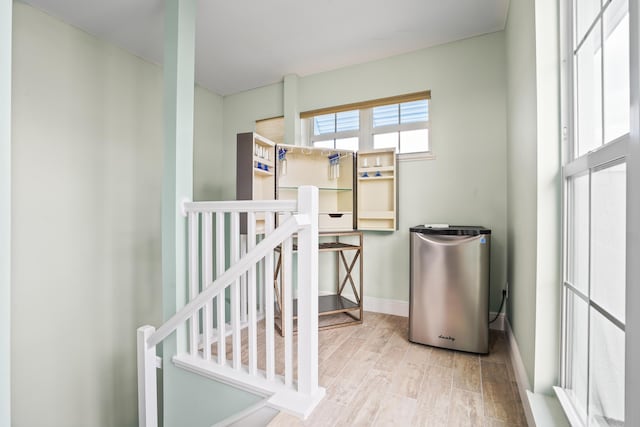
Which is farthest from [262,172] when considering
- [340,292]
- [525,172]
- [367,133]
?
[525,172]

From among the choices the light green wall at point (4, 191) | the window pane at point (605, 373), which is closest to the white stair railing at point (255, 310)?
the light green wall at point (4, 191)

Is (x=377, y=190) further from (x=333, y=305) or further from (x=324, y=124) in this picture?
(x=333, y=305)

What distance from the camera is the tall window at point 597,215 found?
0.72 metres

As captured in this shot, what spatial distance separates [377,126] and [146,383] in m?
2.72

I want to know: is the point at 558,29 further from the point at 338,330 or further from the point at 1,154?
the point at 338,330

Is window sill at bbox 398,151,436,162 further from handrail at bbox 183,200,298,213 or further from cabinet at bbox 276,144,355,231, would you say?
handrail at bbox 183,200,298,213

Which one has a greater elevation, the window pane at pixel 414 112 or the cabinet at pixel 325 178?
the window pane at pixel 414 112

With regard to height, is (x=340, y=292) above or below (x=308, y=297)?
below

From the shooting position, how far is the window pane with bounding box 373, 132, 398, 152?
8.73ft

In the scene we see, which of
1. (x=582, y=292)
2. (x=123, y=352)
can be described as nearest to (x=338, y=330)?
(x=582, y=292)

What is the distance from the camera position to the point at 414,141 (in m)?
2.58

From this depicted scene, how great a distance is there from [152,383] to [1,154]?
5.80 ft

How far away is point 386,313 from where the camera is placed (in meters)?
2.61

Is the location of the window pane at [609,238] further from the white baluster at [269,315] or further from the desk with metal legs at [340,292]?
the desk with metal legs at [340,292]
